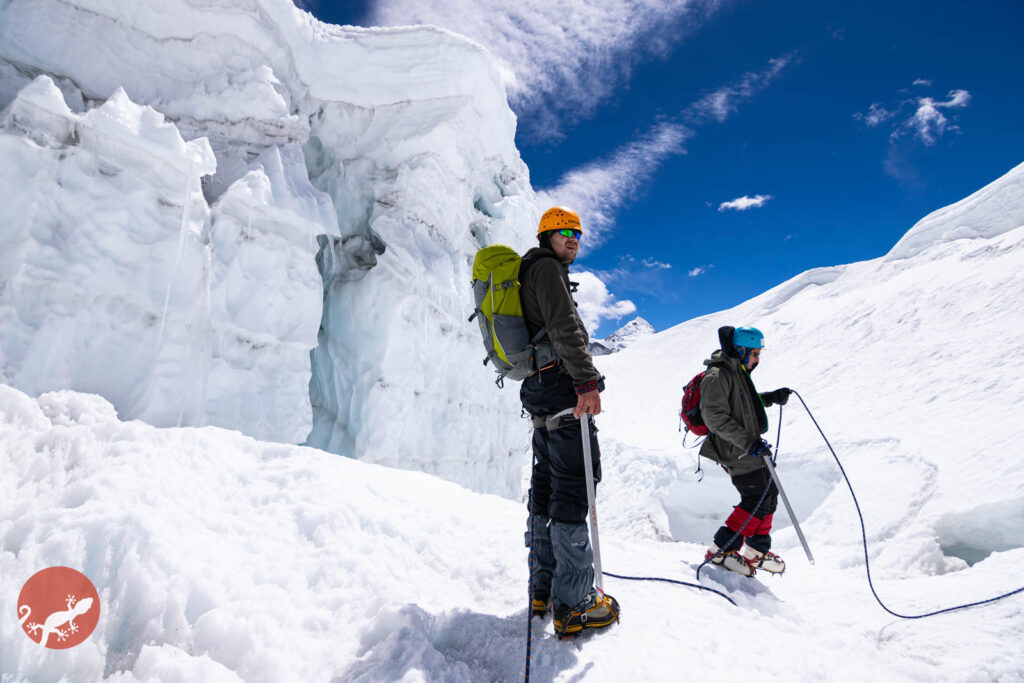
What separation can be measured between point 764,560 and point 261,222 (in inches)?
283

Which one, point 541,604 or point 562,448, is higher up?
point 562,448

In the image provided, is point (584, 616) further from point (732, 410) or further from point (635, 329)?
point (635, 329)

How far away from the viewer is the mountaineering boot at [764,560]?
3.70 meters

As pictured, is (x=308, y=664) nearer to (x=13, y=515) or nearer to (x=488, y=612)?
(x=488, y=612)

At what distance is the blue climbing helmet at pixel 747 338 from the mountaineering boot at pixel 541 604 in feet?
8.21

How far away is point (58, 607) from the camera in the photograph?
4.68 ft

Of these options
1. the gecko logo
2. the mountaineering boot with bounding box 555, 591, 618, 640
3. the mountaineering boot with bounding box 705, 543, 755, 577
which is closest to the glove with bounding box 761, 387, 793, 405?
the mountaineering boot with bounding box 705, 543, 755, 577

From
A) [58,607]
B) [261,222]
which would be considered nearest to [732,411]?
[58,607]

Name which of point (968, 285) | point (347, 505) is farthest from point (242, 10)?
point (968, 285)

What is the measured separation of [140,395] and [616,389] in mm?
20232

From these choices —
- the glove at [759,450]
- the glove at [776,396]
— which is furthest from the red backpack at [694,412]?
the glove at [776,396]

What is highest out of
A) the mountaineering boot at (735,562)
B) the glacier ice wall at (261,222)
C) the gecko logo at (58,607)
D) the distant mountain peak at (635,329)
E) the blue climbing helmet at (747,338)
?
the distant mountain peak at (635,329)

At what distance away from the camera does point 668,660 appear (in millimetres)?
1973

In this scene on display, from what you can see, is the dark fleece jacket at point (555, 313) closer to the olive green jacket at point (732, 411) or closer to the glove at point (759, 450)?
the olive green jacket at point (732, 411)
